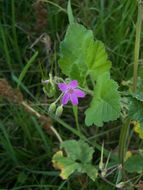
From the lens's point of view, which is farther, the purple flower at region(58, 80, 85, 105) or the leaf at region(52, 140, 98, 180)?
the leaf at region(52, 140, 98, 180)

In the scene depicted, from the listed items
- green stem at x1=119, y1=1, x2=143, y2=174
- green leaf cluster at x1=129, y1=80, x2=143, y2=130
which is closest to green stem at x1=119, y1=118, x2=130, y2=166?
green stem at x1=119, y1=1, x2=143, y2=174

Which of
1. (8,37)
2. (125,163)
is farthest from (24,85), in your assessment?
(125,163)

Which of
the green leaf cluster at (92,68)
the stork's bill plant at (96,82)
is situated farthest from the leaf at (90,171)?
the green leaf cluster at (92,68)

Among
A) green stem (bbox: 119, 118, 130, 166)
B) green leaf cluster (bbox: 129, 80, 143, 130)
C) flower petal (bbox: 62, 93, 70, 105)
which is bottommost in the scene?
green stem (bbox: 119, 118, 130, 166)

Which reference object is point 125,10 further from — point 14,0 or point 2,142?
A: point 2,142

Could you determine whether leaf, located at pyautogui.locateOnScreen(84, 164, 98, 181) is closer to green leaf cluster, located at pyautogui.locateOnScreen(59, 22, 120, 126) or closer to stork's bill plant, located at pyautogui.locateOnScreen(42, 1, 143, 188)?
stork's bill plant, located at pyautogui.locateOnScreen(42, 1, 143, 188)

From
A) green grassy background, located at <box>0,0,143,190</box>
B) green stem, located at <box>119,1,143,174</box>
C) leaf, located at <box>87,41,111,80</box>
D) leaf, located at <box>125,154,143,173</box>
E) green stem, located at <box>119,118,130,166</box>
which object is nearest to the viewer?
green stem, located at <box>119,1,143,174</box>

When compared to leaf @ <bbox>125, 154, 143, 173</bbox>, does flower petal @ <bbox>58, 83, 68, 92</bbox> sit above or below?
above
